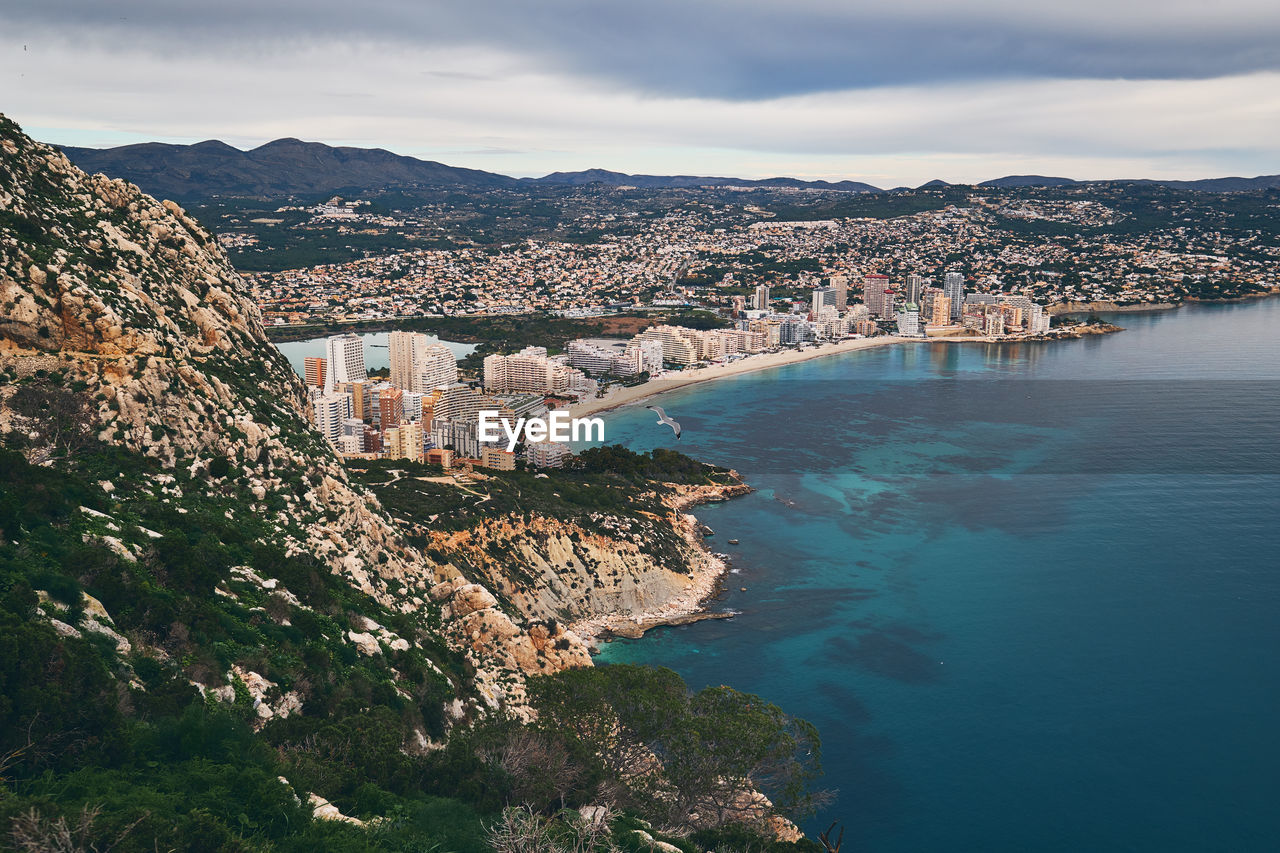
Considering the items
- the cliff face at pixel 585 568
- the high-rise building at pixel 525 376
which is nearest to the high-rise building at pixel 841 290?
the high-rise building at pixel 525 376

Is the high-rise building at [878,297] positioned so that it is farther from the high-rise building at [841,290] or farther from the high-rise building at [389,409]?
the high-rise building at [389,409]

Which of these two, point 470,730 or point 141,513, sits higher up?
point 141,513

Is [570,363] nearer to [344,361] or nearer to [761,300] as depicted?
[344,361]

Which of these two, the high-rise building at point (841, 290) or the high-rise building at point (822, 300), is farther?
the high-rise building at point (841, 290)

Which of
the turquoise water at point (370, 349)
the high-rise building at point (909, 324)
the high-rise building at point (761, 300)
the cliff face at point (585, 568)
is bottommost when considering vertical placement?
the cliff face at point (585, 568)

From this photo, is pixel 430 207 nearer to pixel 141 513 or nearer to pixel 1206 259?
pixel 1206 259

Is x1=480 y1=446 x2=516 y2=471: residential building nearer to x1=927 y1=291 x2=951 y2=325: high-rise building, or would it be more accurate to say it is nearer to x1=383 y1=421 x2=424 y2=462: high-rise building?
x1=383 y1=421 x2=424 y2=462: high-rise building

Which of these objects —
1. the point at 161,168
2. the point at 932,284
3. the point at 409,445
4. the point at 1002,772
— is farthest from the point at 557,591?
the point at 161,168
